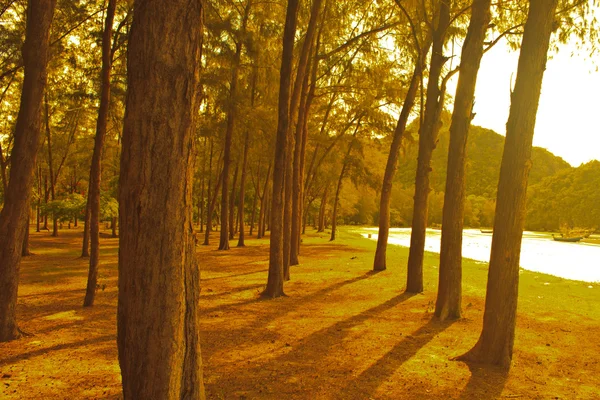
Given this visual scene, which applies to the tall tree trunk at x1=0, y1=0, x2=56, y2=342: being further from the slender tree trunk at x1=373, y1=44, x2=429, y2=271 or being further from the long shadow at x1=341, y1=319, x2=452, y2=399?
the slender tree trunk at x1=373, y1=44, x2=429, y2=271

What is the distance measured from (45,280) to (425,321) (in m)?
10.3

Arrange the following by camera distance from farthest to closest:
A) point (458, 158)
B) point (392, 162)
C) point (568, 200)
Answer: point (568, 200)
point (392, 162)
point (458, 158)

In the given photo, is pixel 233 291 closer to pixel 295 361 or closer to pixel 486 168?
pixel 295 361

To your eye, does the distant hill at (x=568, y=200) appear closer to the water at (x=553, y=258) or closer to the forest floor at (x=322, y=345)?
the water at (x=553, y=258)

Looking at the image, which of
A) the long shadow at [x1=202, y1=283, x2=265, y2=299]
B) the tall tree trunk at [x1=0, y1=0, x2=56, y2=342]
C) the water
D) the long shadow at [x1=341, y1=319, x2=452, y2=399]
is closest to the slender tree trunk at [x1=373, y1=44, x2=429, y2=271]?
the long shadow at [x1=202, y1=283, x2=265, y2=299]

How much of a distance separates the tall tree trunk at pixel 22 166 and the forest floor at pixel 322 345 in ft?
2.22

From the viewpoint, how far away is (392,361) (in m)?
6.39

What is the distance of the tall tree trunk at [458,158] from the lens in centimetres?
889

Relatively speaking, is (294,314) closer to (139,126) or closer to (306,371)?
(306,371)

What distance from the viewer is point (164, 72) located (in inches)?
122

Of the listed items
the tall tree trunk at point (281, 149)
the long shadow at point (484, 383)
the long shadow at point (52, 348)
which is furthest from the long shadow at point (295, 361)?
the tall tree trunk at point (281, 149)

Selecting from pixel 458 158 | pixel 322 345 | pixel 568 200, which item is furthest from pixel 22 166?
pixel 568 200

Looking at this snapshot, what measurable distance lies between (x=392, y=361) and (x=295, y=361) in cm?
136

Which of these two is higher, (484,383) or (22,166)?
(22,166)
